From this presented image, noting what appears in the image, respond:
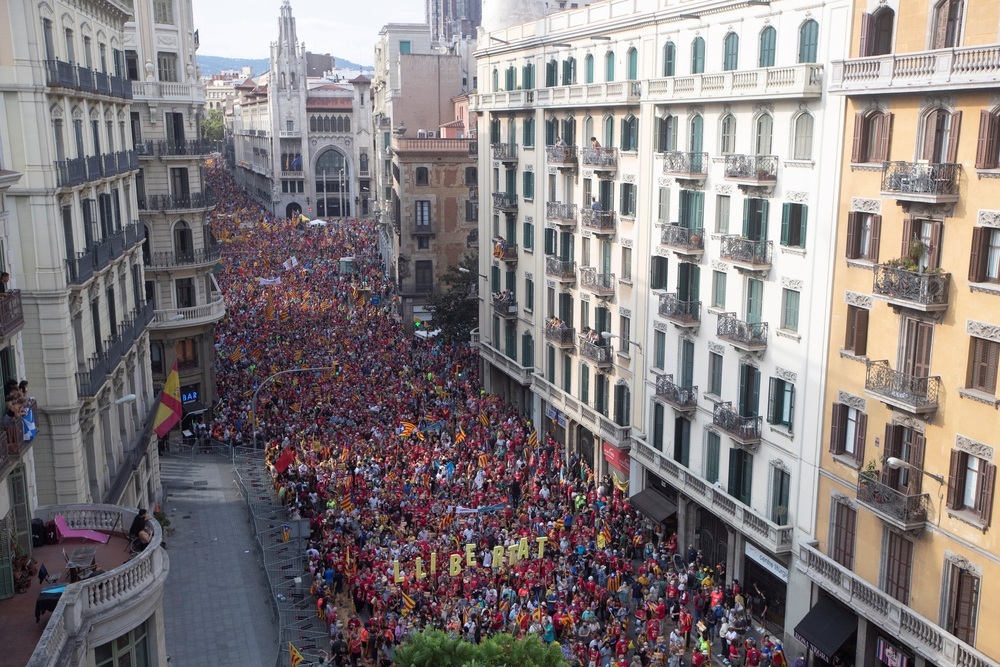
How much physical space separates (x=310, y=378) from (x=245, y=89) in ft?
417

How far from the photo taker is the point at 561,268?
49406 mm

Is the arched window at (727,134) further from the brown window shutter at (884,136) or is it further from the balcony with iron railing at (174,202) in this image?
the balcony with iron railing at (174,202)

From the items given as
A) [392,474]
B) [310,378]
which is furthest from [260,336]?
[392,474]

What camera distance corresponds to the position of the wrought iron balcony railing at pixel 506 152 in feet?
181

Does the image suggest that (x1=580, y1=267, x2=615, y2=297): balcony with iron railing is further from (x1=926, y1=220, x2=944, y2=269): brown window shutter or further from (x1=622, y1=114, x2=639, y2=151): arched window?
(x1=926, y1=220, x2=944, y2=269): brown window shutter

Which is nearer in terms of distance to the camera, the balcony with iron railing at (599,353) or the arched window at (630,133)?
the arched window at (630,133)

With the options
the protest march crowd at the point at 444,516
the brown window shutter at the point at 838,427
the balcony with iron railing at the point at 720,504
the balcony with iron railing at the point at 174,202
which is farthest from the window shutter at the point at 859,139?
the balcony with iron railing at the point at 174,202

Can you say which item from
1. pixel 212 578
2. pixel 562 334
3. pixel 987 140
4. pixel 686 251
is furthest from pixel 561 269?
pixel 987 140

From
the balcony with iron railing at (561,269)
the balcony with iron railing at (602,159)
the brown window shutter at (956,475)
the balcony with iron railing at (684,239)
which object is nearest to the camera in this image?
the brown window shutter at (956,475)

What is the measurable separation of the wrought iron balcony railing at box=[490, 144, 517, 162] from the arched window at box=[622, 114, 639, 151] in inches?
493

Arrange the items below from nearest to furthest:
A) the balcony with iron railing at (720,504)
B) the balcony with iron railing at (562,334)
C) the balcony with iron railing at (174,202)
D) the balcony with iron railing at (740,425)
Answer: the balcony with iron railing at (720,504), the balcony with iron railing at (740,425), the balcony with iron railing at (562,334), the balcony with iron railing at (174,202)

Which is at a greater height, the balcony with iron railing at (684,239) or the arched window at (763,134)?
the arched window at (763,134)

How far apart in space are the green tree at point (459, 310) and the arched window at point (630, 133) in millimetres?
25999

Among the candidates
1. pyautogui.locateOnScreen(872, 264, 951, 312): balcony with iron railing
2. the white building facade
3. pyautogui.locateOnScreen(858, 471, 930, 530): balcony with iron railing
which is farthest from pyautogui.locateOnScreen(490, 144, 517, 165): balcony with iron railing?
Answer: pyautogui.locateOnScreen(858, 471, 930, 530): balcony with iron railing
